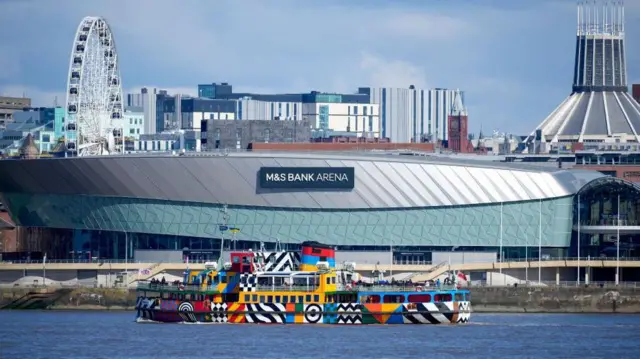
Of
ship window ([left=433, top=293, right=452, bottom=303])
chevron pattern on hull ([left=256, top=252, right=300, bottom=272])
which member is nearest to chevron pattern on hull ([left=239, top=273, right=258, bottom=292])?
chevron pattern on hull ([left=256, top=252, right=300, bottom=272])

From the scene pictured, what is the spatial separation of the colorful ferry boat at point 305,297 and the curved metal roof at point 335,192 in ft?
170

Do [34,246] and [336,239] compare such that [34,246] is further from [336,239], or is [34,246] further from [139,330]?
[139,330]

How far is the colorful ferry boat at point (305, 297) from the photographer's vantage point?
12269cm

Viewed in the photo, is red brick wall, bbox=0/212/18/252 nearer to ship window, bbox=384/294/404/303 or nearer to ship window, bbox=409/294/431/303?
ship window, bbox=384/294/404/303

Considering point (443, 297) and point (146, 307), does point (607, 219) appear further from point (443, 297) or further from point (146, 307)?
point (146, 307)

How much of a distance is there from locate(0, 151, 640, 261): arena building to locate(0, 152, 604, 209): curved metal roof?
3.7 inches

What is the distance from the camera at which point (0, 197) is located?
194 meters

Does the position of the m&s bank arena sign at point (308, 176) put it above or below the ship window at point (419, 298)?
above

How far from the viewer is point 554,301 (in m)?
146

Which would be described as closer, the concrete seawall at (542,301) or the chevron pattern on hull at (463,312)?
the chevron pattern on hull at (463,312)

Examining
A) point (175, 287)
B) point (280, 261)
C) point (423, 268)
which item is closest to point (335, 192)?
point (423, 268)

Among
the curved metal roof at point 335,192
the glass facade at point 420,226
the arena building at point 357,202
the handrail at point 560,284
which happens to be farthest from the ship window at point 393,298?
the glass facade at point 420,226

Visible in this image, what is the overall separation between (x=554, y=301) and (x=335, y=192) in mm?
35760

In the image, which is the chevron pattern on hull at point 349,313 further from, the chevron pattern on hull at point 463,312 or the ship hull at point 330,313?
the chevron pattern on hull at point 463,312
